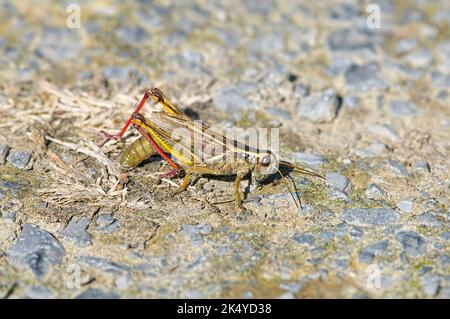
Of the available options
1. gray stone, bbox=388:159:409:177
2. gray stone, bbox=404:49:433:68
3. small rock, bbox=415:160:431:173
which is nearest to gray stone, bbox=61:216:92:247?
gray stone, bbox=388:159:409:177

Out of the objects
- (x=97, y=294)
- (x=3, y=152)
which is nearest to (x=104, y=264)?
(x=97, y=294)

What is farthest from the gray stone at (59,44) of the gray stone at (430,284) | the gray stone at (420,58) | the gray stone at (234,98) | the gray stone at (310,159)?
the gray stone at (430,284)

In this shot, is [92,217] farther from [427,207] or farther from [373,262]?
[427,207]

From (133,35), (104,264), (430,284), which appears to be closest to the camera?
(430,284)

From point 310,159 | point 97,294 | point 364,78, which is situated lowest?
point 97,294

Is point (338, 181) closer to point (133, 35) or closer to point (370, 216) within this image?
point (370, 216)
